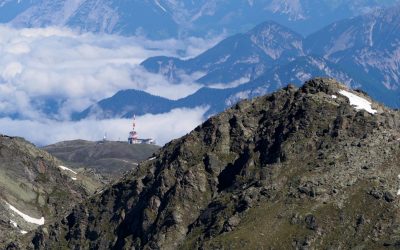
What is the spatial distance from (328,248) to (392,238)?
11557 mm

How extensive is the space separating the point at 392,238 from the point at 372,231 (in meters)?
4.62

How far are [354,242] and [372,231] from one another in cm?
389

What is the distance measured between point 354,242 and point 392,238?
6986 millimetres

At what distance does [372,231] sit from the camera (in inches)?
7864

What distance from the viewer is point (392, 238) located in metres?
196

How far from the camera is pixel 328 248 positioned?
199 metres

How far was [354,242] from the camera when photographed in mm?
199125
